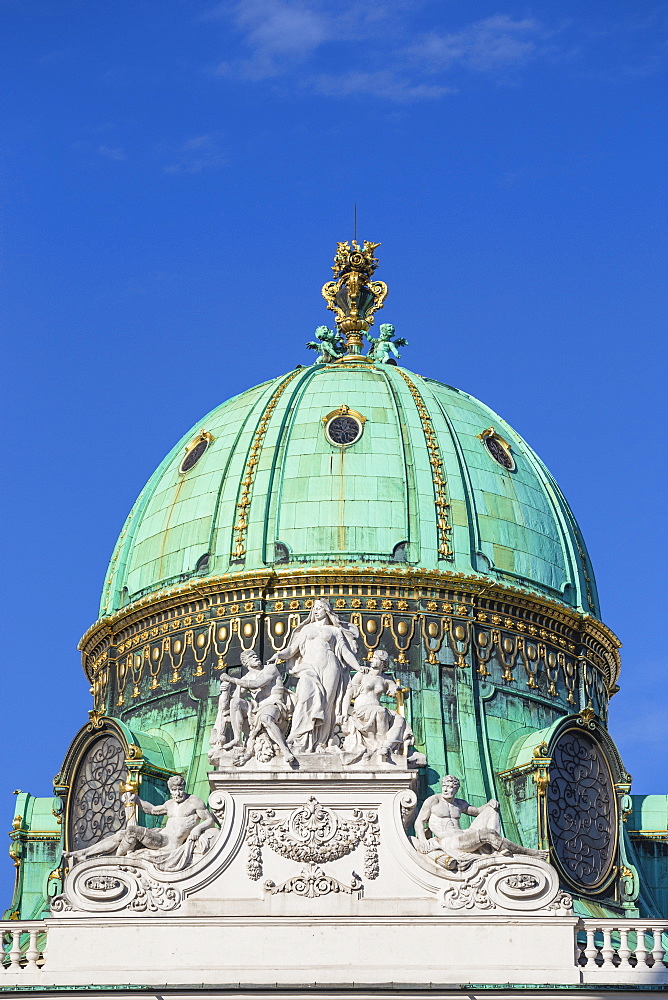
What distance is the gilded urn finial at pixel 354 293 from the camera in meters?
51.6

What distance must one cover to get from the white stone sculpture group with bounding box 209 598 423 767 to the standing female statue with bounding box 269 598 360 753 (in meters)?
0.02

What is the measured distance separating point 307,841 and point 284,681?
6.37 m

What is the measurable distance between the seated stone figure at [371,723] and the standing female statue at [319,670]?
0.96 feet

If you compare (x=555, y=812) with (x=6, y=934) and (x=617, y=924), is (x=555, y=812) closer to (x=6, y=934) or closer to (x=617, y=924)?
(x=617, y=924)

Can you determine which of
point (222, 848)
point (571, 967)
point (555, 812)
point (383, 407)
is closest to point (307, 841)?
point (222, 848)

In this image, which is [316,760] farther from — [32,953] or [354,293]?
[354,293]

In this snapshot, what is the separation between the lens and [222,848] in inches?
1524

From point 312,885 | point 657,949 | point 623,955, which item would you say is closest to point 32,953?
point 312,885

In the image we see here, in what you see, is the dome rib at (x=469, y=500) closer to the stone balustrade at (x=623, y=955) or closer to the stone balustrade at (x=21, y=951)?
the stone balustrade at (x=623, y=955)

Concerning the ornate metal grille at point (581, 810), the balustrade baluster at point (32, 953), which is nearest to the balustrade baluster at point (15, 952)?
the balustrade baluster at point (32, 953)

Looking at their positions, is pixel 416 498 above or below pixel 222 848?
above

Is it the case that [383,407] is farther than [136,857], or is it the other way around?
[383,407]

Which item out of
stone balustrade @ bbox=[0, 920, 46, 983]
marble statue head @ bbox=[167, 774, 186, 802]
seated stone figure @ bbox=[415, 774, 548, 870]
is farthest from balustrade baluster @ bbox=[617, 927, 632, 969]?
stone balustrade @ bbox=[0, 920, 46, 983]

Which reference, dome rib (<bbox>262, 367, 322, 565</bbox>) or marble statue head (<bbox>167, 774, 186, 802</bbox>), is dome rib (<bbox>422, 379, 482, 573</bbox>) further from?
marble statue head (<bbox>167, 774, 186, 802</bbox>)
